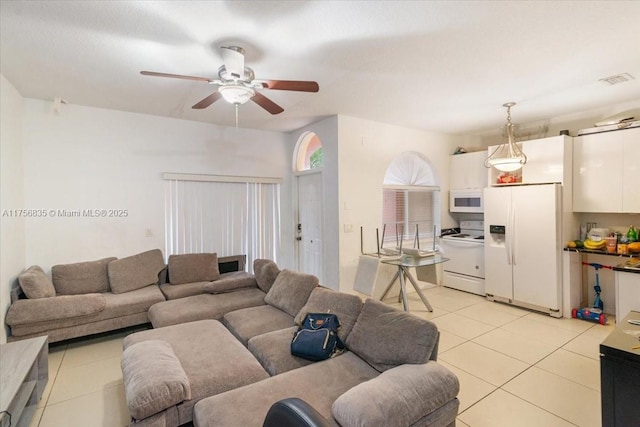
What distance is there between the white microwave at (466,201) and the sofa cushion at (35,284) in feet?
19.5

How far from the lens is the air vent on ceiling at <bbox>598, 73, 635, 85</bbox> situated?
3084mm

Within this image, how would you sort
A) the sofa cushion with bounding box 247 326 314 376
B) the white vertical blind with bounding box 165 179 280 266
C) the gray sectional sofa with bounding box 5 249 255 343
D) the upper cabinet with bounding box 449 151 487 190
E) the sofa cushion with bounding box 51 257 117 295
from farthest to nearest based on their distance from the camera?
the upper cabinet with bounding box 449 151 487 190 < the white vertical blind with bounding box 165 179 280 266 < the sofa cushion with bounding box 51 257 117 295 < the gray sectional sofa with bounding box 5 249 255 343 < the sofa cushion with bounding box 247 326 314 376

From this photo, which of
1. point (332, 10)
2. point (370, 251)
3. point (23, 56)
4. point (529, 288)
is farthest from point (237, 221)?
point (529, 288)

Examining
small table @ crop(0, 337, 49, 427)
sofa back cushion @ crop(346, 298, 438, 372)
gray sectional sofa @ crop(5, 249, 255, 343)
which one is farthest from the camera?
gray sectional sofa @ crop(5, 249, 255, 343)

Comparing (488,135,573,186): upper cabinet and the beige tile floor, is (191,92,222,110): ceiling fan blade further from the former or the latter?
(488,135,573,186): upper cabinet

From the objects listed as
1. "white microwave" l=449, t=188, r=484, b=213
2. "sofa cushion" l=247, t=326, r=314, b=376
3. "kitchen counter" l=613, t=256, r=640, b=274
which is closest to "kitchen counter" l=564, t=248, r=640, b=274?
"kitchen counter" l=613, t=256, r=640, b=274

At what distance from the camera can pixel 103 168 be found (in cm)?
396

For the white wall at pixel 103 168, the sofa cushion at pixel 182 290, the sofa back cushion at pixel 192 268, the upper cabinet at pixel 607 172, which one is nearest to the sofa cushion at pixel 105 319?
the sofa cushion at pixel 182 290

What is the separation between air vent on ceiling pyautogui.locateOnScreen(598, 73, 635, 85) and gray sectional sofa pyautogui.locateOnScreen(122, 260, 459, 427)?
3.32m

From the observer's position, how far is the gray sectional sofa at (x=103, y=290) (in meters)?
3.03

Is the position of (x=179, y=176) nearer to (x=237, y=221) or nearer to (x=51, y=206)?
(x=237, y=221)

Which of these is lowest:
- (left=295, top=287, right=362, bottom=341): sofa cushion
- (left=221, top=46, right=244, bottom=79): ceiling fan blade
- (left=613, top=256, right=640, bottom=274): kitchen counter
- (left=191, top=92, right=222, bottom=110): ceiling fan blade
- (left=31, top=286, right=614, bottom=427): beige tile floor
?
(left=31, top=286, right=614, bottom=427): beige tile floor

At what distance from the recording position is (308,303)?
2.77 metres

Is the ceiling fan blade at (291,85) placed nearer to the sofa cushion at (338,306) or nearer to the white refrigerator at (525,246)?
the sofa cushion at (338,306)
